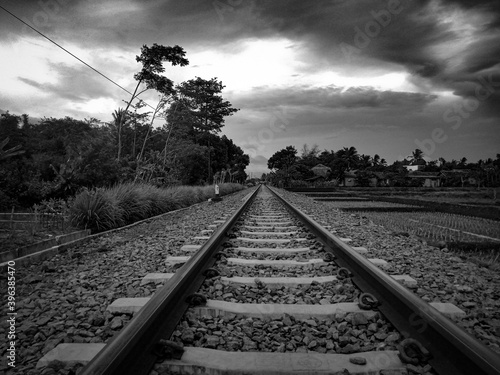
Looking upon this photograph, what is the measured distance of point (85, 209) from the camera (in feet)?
17.8

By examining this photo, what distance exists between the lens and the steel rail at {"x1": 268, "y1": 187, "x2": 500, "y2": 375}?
4.09ft

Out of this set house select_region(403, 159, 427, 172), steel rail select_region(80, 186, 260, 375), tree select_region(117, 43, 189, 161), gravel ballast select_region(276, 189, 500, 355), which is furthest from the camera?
house select_region(403, 159, 427, 172)

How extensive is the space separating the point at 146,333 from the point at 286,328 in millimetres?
823

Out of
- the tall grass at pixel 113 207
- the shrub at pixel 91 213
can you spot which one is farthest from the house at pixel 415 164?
the shrub at pixel 91 213

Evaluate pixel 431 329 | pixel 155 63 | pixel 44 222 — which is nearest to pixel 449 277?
pixel 431 329

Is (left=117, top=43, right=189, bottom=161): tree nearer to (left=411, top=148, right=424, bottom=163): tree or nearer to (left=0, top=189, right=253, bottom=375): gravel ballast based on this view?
(left=0, top=189, right=253, bottom=375): gravel ballast

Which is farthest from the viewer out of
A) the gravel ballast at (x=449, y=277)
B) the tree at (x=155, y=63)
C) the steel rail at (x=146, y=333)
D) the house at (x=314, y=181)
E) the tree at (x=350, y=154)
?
the tree at (x=350, y=154)

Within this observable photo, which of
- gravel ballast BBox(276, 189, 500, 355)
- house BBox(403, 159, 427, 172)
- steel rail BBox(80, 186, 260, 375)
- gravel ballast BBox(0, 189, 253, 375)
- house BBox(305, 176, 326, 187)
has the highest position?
house BBox(403, 159, 427, 172)

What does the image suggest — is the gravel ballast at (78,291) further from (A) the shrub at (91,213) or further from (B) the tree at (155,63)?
(B) the tree at (155,63)

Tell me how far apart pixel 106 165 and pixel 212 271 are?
7.62 metres

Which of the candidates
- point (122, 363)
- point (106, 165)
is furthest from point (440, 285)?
point (106, 165)

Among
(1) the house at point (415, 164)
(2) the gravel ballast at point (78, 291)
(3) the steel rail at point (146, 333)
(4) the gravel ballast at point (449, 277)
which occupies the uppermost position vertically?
(1) the house at point (415, 164)

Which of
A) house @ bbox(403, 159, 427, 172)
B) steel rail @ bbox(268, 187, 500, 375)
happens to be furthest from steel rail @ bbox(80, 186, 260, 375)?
house @ bbox(403, 159, 427, 172)

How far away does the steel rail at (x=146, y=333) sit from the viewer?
1242mm
